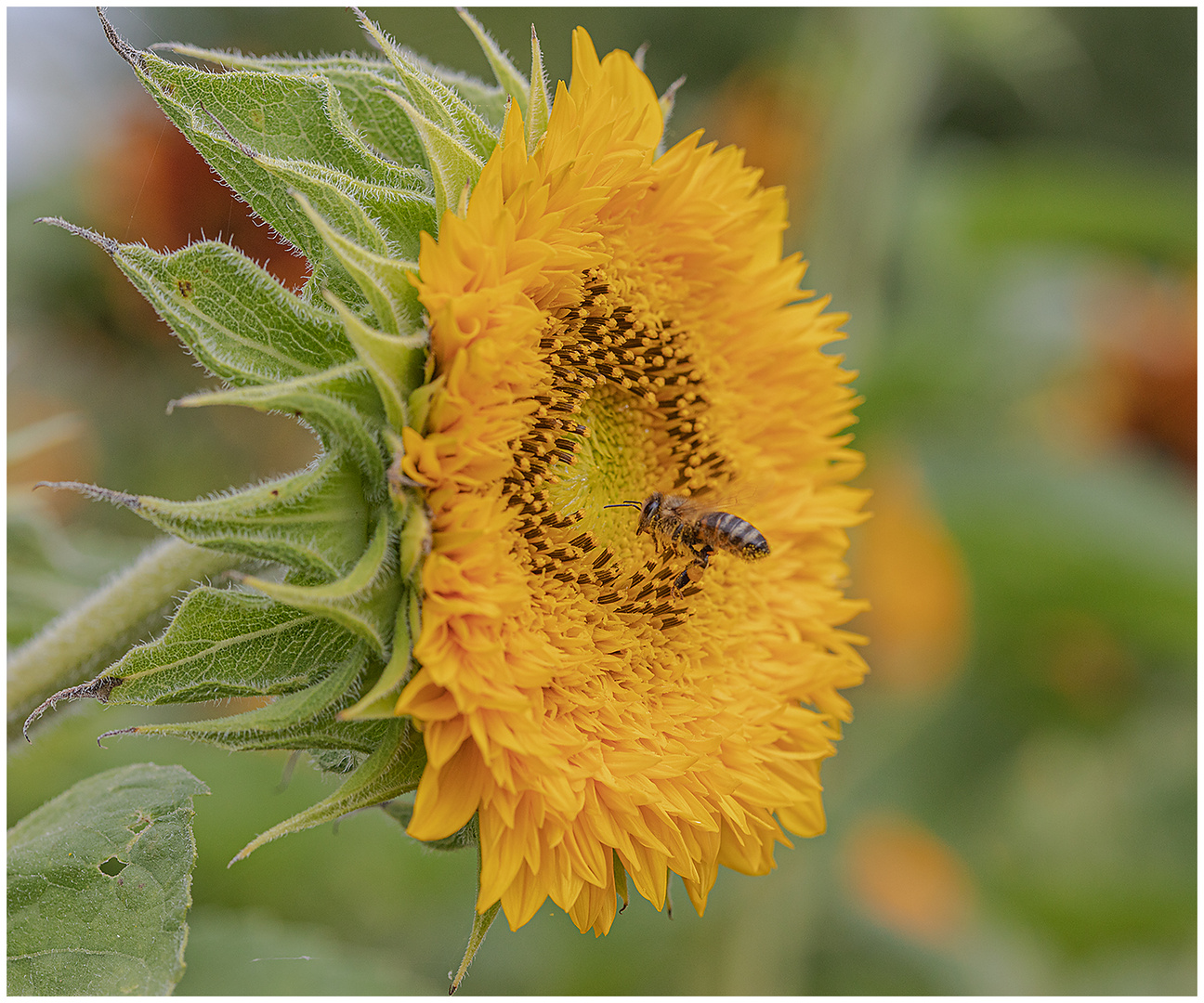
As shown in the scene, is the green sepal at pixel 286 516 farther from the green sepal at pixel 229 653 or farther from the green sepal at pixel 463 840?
the green sepal at pixel 463 840

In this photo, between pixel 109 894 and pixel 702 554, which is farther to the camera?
pixel 702 554

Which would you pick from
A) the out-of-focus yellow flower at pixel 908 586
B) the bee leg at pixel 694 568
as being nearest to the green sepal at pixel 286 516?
the bee leg at pixel 694 568

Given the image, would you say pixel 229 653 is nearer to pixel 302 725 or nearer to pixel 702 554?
pixel 302 725

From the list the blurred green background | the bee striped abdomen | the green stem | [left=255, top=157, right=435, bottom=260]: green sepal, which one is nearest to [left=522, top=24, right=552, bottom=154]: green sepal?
[left=255, top=157, right=435, bottom=260]: green sepal

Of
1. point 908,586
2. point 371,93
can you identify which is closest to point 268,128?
point 371,93

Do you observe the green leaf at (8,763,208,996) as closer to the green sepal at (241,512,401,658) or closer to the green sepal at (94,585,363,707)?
the green sepal at (94,585,363,707)

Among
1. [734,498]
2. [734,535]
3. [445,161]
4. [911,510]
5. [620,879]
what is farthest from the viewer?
[911,510]

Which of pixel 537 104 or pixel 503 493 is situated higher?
pixel 537 104
